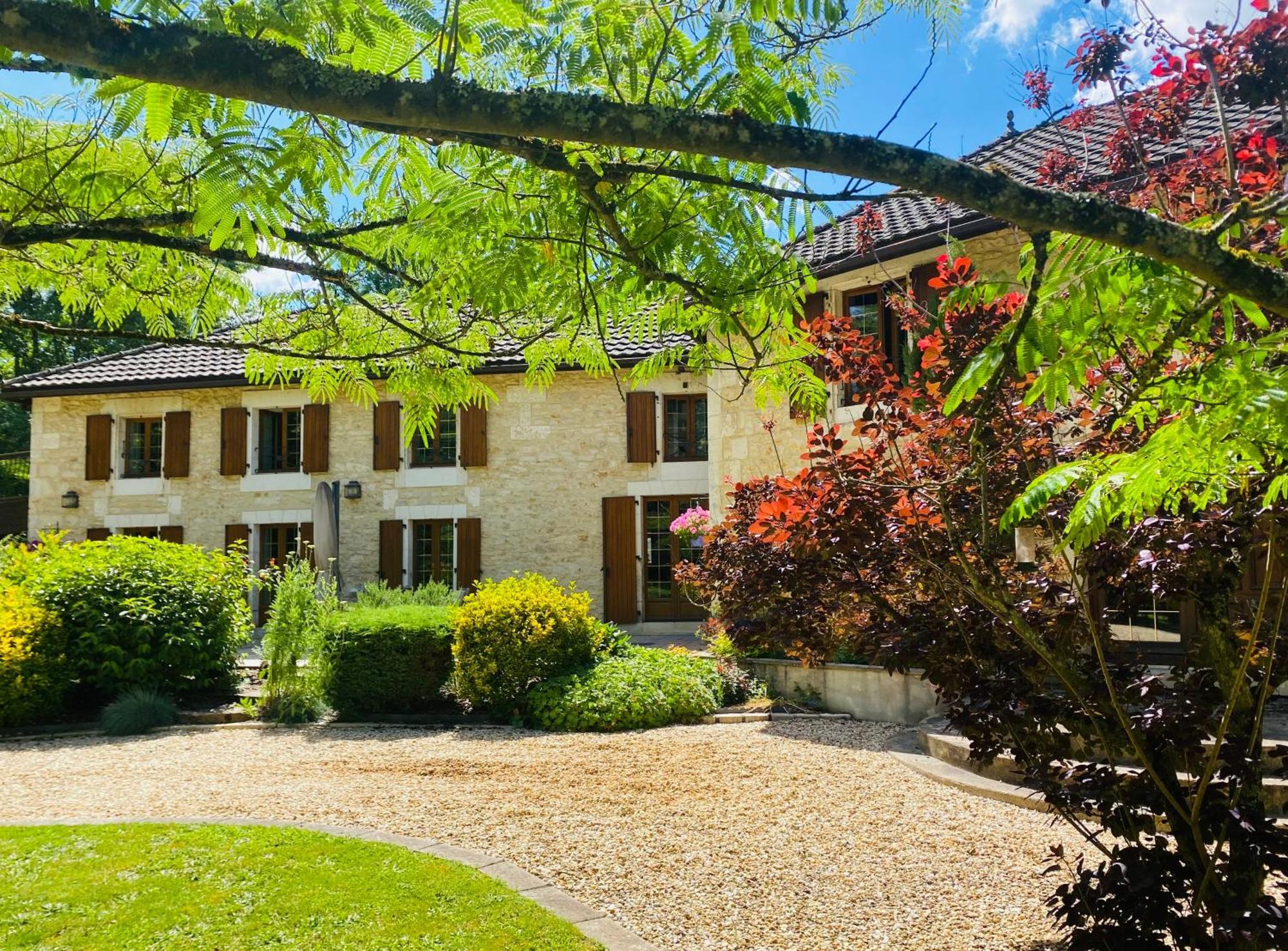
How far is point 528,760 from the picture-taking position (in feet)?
23.0

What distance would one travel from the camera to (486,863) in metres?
4.42

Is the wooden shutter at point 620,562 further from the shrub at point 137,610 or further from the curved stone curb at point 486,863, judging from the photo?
the curved stone curb at point 486,863

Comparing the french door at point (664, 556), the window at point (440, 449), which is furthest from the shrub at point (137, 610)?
the french door at point (664, 556)

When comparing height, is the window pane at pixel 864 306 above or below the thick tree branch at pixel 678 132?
above

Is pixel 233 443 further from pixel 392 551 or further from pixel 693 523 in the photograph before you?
pixel 693 523

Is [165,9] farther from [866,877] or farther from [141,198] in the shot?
[866,877]

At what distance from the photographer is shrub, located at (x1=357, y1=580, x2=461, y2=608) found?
36.8 feet

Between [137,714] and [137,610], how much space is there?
113 centimetres

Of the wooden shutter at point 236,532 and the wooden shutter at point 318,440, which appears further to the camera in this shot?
the wooden shutter at point 236,532

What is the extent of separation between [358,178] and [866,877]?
144 inches

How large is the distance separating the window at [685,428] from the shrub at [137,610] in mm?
8585

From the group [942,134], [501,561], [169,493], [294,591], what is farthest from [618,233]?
[169,493]

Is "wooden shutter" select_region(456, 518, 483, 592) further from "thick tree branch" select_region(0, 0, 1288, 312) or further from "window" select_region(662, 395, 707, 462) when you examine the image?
"thick tree branch" select_region(0, 0, 1288, 312)

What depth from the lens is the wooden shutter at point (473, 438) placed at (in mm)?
17375
